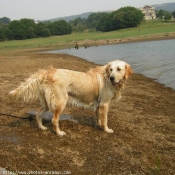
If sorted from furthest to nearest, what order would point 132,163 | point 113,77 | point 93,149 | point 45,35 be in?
point 45,35
point 113,77
point 93,149
point 132,163

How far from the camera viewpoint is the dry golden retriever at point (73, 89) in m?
6.01

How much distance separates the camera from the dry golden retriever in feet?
19.7

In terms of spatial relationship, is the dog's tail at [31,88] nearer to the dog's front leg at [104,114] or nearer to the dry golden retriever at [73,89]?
the dry golden retriever at [73,89]

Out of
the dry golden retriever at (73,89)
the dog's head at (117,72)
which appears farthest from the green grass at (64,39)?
the dog's head at (117,72)

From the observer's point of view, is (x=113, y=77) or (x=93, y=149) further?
(x=113, y=77)

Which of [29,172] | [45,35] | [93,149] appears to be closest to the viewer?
[29,172]

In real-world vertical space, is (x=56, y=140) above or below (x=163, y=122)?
above

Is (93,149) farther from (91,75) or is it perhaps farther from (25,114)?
(25,114)

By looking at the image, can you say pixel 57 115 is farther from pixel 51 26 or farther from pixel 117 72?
pixel 51 26

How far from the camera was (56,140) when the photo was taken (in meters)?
5.86

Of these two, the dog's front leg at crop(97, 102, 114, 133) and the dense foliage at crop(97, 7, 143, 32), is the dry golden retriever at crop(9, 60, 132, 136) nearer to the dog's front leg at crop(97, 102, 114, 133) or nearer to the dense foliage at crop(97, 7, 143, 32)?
the dog's front leg at crop(97, 102, 114, 133)

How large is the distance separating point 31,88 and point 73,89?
1.06 meters

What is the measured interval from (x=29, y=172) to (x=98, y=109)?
118 inches

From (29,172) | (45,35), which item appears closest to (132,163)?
(29,172)
